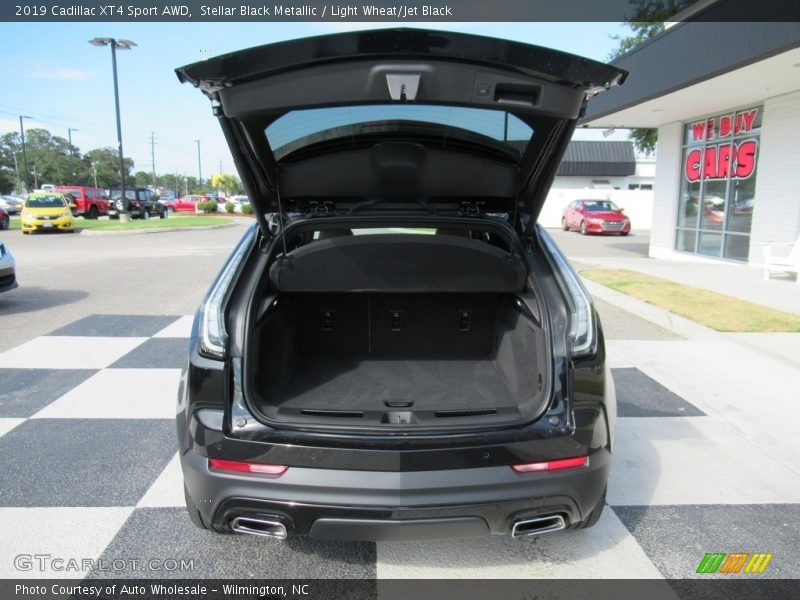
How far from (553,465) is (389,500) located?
0.61 m

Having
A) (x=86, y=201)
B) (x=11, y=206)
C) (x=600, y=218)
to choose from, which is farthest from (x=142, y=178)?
(x=600, y=218)

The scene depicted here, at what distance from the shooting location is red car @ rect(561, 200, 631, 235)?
23062 millimetres

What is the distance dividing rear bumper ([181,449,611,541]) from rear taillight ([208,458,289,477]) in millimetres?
21

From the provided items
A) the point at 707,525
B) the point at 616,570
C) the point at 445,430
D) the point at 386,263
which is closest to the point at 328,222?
the point at 386,263

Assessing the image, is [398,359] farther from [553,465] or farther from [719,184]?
[719,184]

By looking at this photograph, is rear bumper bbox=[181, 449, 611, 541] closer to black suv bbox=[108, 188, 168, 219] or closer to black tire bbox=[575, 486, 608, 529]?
black tire bbox=[575, 486, 608, 529]

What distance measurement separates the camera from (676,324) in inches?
258

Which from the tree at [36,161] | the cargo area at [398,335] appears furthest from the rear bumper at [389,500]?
the tree at [36,161]

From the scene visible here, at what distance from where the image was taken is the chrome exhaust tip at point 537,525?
1975 millimetres

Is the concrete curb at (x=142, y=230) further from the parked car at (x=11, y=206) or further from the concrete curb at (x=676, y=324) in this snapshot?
the parked car at (x=11, y=206)

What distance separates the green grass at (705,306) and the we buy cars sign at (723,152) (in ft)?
13.6

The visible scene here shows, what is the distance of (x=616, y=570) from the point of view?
2.33 meters

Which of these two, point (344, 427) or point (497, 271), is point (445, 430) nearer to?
point (344, 427)

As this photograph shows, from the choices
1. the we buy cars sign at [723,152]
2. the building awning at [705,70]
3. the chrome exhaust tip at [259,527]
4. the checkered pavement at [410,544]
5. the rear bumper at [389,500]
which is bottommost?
the checkered pavement at [410,544]
